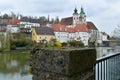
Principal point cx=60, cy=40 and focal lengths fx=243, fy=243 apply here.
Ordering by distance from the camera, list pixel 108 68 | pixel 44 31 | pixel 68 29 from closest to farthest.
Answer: pixel 108 68 < pixel 44 31 < pixel 68 29

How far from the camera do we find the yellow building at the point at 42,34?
83.1m

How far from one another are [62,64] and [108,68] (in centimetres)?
152

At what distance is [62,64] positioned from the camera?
1.54 meters

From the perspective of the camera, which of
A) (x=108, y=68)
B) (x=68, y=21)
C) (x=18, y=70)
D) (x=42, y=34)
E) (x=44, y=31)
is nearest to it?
(x=108, y=68)

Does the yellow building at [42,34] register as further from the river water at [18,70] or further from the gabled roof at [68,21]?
the river water at [18,70]

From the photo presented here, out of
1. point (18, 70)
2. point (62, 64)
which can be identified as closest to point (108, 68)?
point (62, 64)

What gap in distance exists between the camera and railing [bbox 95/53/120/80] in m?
2.42

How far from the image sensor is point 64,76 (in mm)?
1554

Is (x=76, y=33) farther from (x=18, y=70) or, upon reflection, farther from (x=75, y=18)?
(x=18, y=70)

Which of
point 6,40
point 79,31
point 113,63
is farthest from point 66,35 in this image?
point 113,63

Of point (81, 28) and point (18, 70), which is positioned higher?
point (81, 28)

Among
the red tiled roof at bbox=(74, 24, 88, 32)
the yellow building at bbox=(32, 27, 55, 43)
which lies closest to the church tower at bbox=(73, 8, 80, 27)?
the red tiled roof at bbox=(74, 24, 88, 32)

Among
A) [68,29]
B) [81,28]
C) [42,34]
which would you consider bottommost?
[42,34]

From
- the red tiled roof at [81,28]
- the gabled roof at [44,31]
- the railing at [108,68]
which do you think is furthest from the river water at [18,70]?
the red tiled roof at [81,28]
